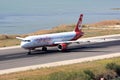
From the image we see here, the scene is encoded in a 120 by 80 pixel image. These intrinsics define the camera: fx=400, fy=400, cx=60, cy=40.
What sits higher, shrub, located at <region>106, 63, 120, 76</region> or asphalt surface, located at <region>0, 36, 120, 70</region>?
shrub, located at <region>106, 63, 120, 76</region>

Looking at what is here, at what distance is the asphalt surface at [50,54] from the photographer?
4933 centimetres

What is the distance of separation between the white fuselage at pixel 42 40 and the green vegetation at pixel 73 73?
1243cm

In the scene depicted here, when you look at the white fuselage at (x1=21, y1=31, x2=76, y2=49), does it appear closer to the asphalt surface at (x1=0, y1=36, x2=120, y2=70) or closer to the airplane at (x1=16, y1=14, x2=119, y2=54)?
the airplane at (x1=16, y1=14, x2=119, y2=54)

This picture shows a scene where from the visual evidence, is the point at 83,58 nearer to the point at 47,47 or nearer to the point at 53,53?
the point at 53,53

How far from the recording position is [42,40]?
190ft

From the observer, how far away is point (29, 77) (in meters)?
37.0

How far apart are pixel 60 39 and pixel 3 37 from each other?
20.4 m

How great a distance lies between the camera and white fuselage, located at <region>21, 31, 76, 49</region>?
56.3 m

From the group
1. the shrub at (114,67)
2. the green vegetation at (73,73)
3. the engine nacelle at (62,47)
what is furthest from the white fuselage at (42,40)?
the shrub at (114,67)

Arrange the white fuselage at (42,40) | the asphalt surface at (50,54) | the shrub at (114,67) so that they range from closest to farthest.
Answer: the shrub at (114,67) < the asphalt surface at (50,54) < the white fuselage at (42,40)

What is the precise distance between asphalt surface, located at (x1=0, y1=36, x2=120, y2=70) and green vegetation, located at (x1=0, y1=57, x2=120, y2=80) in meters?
5.84

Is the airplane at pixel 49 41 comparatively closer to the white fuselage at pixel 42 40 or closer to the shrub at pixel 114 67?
the white fuselage at pixel 42 40

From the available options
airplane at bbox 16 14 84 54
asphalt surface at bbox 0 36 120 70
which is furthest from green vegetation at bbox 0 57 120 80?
airplane at bbox 16 14 84 54

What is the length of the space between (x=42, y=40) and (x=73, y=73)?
21.6 meters
